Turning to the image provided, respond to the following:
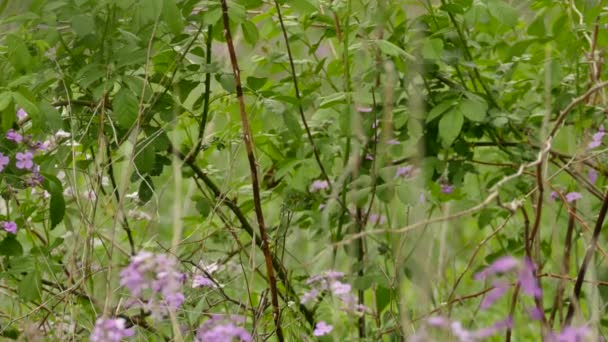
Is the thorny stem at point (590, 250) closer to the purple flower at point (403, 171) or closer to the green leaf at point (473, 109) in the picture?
the green leaf at point (473, 109)

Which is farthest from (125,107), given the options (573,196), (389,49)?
(573,196)

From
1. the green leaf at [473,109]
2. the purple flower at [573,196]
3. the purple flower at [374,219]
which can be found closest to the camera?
the green leaf at [473,109]

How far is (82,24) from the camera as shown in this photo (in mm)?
2139

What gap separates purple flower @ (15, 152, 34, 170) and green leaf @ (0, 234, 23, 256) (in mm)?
211

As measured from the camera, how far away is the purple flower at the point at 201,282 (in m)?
2.19

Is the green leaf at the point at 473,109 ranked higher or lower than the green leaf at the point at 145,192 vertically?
higher

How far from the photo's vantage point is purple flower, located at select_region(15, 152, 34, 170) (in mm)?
2209

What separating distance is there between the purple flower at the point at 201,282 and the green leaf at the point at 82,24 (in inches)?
22.8

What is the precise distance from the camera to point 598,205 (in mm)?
2574

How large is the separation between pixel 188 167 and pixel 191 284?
1.43 feet

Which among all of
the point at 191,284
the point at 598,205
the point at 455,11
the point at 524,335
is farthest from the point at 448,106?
the point at 524,335

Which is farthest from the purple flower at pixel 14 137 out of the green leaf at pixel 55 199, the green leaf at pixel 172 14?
the green leaf at pixel 172 14

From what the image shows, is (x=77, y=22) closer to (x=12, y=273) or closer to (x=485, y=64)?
(x=12, y=273)

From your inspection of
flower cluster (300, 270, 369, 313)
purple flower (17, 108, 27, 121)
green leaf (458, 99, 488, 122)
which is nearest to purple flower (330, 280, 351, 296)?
flower cluster (300, 270, 369, 313)
